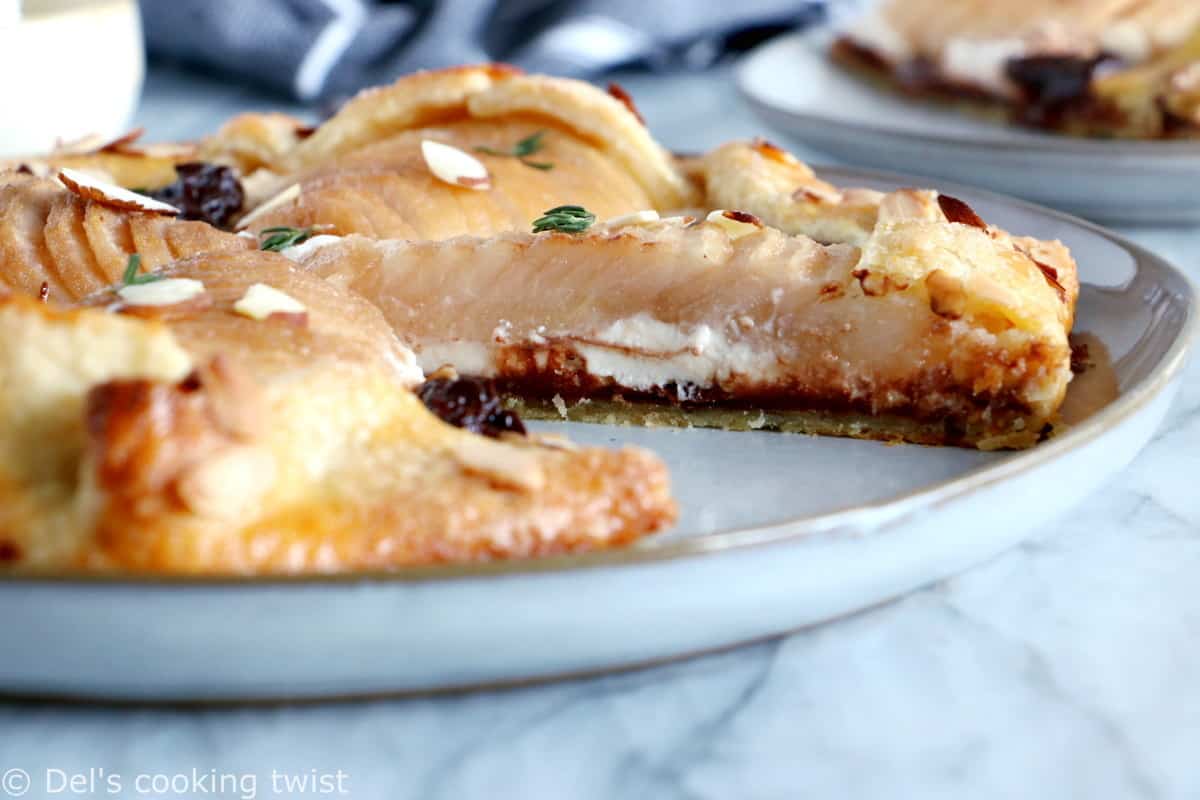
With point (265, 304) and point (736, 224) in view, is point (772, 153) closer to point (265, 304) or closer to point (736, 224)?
point (736, 224)

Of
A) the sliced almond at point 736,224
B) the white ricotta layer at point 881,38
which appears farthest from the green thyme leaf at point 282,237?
the white ricotta layer at point 881,38

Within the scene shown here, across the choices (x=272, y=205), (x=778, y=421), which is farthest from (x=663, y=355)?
(x=272, y=205)

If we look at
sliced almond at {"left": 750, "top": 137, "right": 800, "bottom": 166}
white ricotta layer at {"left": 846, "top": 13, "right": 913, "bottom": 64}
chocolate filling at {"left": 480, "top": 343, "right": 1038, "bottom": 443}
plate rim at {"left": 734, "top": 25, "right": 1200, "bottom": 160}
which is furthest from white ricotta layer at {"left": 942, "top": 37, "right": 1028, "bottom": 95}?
chocolate filling at {"left": 480, "top": 343, "right": 1038, "bottom": 443}

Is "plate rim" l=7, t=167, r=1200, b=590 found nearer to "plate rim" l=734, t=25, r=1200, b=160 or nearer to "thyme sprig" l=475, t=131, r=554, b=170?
"thyme sprig" l=475, t=131, r=554, b=170

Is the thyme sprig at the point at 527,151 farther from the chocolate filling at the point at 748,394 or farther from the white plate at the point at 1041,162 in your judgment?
the white plate at the point at 1041,162

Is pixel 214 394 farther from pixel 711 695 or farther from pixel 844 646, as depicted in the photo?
pixel 844 646
